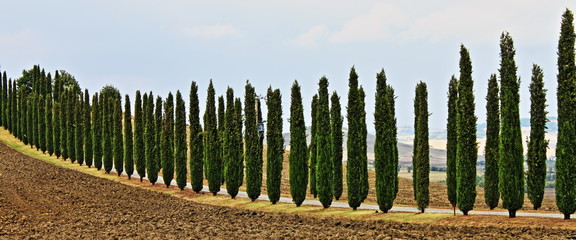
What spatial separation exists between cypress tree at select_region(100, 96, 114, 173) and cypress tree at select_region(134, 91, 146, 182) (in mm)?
6161

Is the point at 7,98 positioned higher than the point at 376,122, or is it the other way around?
the point at 7,98

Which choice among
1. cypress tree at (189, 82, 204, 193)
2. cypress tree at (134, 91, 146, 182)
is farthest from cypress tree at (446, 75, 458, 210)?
A: cypress tree at (134, 91, 146, 182)

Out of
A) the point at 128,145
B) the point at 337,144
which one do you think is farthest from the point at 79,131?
the point at 337,144

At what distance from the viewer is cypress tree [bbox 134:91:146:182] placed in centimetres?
5159

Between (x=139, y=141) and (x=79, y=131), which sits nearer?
(x=139, y=141)

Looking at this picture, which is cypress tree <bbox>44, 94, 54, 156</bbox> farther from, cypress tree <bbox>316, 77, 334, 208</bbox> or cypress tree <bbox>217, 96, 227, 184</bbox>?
cypress tree <bbox>316, 77, 334, 208</bbox>

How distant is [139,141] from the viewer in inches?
2039

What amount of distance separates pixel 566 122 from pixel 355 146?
38.7 feet

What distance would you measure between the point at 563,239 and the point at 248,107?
75.7ft

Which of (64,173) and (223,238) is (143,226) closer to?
(223,238)

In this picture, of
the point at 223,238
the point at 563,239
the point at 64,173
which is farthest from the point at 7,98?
the point at 563,239

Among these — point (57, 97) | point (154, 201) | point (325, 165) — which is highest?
point (57, 97)

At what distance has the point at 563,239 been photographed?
70.5ft

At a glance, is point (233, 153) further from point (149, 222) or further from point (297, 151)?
point (149, 222)
